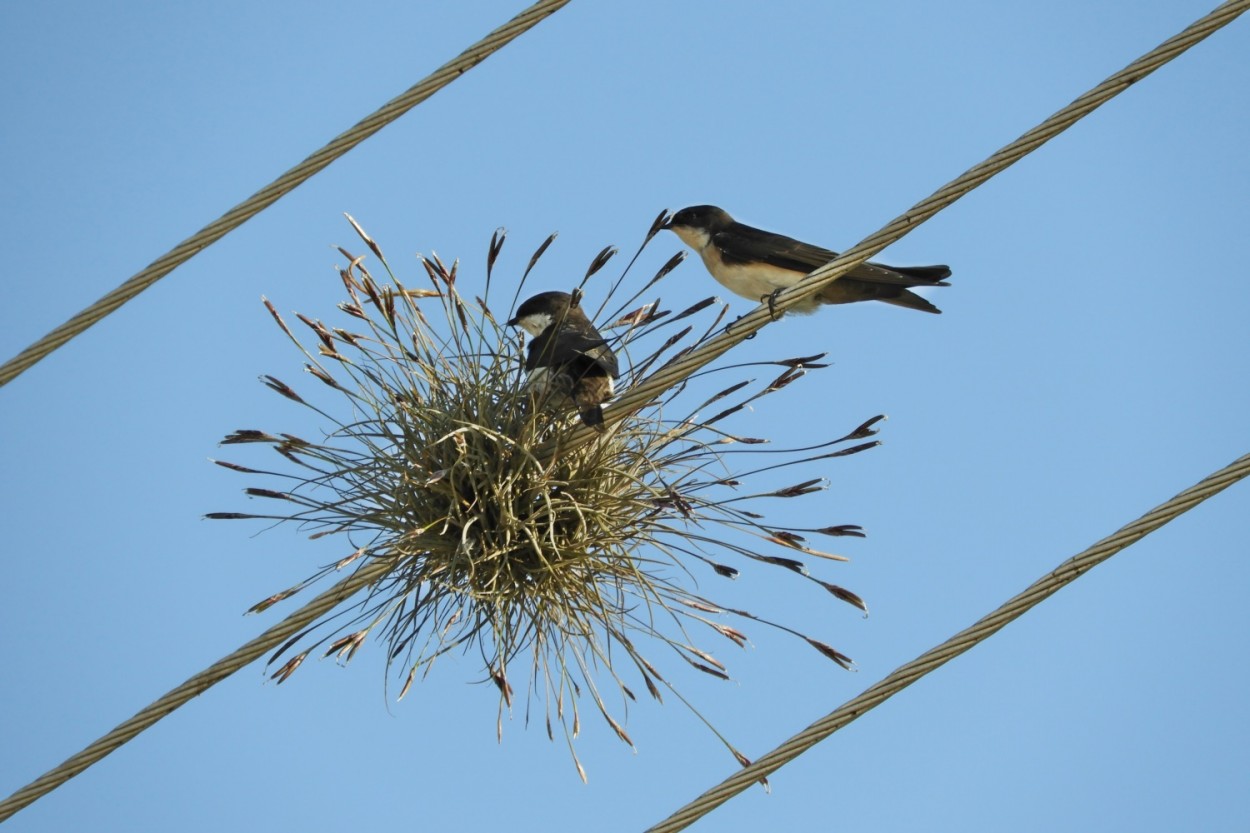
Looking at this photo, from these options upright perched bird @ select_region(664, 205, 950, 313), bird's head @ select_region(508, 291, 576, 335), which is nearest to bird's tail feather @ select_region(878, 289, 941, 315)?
upright perched bird @ select_region(664, 205, 950, 313)

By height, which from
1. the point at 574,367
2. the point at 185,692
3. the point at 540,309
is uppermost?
the point at 540,309

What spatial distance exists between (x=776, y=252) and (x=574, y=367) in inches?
64.1

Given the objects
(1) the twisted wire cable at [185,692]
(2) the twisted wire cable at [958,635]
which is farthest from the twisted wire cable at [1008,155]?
(1) the twisted wire cable at [185,692]

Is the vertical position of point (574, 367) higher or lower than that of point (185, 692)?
higher

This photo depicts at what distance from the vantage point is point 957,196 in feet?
11.0

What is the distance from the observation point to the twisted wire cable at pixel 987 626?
3188mm

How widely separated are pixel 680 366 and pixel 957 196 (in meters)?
0.75

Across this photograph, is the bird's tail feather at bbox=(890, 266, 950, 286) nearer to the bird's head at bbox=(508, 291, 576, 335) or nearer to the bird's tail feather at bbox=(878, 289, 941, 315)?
the bird's tail feather at bbox=(878, 289, 941, 315)

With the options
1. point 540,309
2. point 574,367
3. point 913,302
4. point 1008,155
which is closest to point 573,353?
point 574,367

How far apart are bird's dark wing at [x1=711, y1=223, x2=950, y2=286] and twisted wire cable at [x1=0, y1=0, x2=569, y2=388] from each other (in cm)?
195

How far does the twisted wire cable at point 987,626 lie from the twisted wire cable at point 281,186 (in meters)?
1.55

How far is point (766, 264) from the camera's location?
5703 mm

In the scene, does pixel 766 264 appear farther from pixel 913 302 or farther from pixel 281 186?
pixel 281 186

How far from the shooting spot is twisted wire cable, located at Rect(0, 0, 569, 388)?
322 centimetres
